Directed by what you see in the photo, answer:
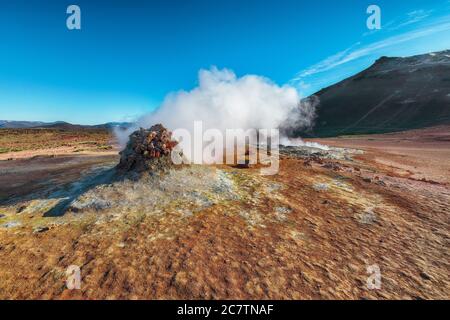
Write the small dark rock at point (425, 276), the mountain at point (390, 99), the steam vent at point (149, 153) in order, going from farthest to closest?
the mountain at point (390, 99)
the steam vent at point (149, 153)
the small dark rock at point (425, 276)

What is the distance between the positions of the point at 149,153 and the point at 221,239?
5.79m

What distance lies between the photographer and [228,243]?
7203 millimetres

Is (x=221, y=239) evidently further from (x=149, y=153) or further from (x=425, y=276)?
(x=149, y=153)

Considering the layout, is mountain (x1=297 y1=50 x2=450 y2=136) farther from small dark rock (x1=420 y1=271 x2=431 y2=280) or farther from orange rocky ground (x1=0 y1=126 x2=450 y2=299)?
Answer: small dark rock (x1=420 y1=271 x2=431 y2=280)

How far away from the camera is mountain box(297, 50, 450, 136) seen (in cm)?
7288

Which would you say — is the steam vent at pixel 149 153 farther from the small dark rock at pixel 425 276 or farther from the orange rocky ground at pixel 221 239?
the small dark rock at pixel 425 276

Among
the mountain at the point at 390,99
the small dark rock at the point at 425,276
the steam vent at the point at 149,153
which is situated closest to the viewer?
the small dark rock at the point at 425,276

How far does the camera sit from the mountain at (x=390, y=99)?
2869 inches

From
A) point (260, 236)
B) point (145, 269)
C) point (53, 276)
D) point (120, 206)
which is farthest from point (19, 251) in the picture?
point (260, 236)

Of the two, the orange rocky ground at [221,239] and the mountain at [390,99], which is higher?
the mountain at [390,99]

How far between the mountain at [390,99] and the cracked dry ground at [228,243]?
67853mm

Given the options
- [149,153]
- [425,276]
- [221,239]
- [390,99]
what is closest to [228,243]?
[221,239]

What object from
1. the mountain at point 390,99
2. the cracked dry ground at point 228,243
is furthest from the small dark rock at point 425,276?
the mountain at point 390,99

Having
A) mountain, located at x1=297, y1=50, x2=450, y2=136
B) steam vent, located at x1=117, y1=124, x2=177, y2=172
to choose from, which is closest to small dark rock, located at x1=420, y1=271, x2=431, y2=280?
steam vent, located at x1=117, y1=124, x2=177, y2=172
